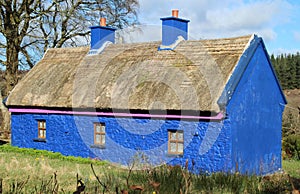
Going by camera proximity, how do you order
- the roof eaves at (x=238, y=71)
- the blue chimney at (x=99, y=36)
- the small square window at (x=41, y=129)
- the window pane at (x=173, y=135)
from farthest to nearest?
the blue chimney at (x=99, y=36) → the small square window at (x=41, y=129) → the window pane at (x=173, y=135) → the roof eaves at (x=238, y=71)

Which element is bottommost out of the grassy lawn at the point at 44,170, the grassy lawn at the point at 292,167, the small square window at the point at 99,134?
the grassy lawn at the point at 292,167

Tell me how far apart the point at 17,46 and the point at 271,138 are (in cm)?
1479

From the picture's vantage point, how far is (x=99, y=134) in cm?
1611

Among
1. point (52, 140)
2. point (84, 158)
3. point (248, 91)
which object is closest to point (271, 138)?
point (248, 91)

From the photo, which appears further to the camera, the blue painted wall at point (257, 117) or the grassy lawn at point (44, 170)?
the blue painted wall at point (257, 117)

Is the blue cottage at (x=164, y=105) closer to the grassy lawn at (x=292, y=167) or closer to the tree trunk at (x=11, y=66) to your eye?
the grassy lawn at (x=292, y=167)

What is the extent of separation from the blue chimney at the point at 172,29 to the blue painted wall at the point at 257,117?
3167 mm

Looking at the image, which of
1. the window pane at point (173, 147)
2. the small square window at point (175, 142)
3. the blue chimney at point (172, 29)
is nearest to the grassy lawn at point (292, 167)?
the small square window at point (175, 142)

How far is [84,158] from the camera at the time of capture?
51.1 ft

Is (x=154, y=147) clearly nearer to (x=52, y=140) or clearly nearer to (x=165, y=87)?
(x=165, y=87)

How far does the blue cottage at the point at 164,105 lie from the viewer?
44.5 feet

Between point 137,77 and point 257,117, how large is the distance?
4.37 m

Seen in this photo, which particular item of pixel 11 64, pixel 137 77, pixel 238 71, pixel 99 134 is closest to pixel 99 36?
pixel 137 77

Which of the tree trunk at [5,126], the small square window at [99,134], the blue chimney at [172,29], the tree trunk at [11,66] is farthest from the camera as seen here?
the tree trunk at [11,66]
